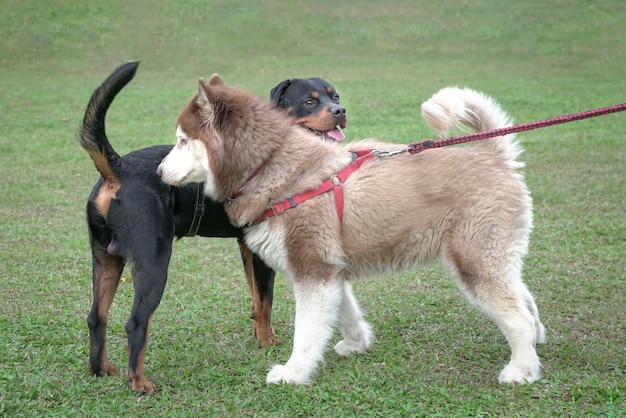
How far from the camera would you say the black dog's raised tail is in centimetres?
428

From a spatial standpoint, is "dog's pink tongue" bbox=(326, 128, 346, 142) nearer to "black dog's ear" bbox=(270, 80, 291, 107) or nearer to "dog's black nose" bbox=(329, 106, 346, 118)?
"dog's black nose" bbox=(329, 106, 346, 118)

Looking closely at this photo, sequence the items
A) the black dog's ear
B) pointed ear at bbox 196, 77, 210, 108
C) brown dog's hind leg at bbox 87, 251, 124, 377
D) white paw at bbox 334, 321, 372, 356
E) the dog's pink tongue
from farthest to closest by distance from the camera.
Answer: the black dog's ear < the dog's pink tongue < white paw at bbox 334, 321, 372, 356 < brown dog's hind leg at bbox 87, 251, 124, 377 < pointed ear at bbox 196, 77, 210, 108

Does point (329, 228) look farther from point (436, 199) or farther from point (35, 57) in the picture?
point (35, 57)

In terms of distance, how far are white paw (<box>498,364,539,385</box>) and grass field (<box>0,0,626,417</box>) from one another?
0.26 ft

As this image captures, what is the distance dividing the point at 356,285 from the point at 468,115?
2.34 m

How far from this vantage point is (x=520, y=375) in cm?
437

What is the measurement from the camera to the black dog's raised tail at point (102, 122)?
4.28 meters

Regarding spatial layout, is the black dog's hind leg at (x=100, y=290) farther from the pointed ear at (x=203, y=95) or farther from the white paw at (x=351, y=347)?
the white paw at (x=351, y=347)

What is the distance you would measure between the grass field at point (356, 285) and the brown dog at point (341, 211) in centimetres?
41

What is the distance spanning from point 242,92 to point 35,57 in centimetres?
2103

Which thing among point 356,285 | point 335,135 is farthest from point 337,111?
point 356,285

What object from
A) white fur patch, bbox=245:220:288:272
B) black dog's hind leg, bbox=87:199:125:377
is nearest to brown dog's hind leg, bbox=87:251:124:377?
black dog's hind leg, bbox=87:199:125:377

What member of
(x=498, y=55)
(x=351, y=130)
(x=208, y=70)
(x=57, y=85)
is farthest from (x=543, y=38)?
(x=57, y=85)

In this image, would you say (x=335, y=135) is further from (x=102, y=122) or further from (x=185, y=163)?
(x=102, y=122)
